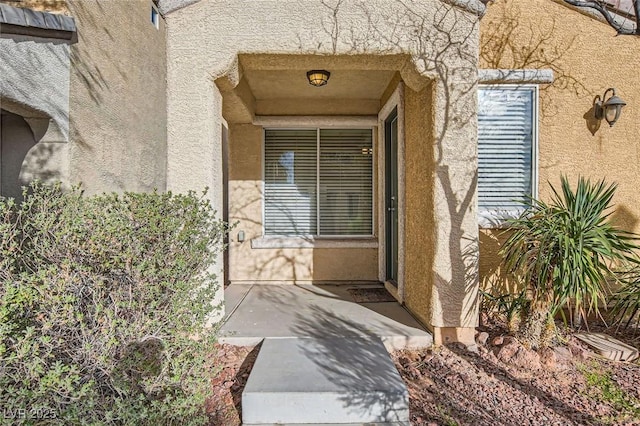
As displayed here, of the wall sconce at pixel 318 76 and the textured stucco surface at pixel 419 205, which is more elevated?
the wall sconce at pixel 318 76

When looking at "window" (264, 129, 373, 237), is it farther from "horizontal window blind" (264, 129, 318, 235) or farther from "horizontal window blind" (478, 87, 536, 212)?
"horizontal window blind" (478, 87, 536, 212)

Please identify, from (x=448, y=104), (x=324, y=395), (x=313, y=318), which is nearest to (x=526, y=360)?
(x=324, y=395)

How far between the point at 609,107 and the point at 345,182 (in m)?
3.96

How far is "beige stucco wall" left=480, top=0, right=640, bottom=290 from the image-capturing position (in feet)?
15.3

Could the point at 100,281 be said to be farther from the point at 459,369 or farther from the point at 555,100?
the point at 555,100

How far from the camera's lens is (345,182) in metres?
6.36

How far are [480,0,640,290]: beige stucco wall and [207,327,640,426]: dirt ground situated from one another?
1.45 metres

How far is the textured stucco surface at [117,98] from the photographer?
2.59 m

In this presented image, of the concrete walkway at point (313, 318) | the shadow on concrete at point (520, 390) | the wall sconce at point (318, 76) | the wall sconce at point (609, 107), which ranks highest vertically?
the wall sconce at point (318, 76)

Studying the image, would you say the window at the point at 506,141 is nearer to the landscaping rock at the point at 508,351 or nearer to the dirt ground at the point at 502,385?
the landscaping rock at the point at 508,351

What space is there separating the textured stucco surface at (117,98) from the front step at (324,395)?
2.12 metres

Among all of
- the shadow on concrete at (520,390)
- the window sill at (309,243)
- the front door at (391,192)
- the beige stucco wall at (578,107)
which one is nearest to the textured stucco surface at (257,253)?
the window sill at (309,243)

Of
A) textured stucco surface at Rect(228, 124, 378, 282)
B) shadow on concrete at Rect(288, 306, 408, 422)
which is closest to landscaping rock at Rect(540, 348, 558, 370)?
shadow on concrete at Rect(288, 306, 408, 422)

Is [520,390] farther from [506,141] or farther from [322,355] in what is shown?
[506,141]
